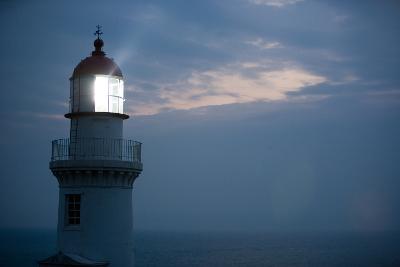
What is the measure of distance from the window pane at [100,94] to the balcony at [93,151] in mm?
815

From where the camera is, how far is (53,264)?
13.5 meters

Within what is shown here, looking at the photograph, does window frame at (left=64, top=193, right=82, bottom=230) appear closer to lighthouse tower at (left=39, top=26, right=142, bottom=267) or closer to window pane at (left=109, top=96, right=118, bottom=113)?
lighthouse tower at (left=39, top=26, right=142, bottom=267)

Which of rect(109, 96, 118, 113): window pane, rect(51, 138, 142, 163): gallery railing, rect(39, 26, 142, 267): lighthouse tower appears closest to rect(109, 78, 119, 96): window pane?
rect(39, 26, 142, 267): lighthouse tower

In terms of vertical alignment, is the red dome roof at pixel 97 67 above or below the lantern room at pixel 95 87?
above

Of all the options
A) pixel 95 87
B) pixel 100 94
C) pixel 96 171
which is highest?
pixel 95 87

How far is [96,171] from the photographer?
13.9m

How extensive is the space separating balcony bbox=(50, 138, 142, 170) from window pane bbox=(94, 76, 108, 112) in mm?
Result: 815

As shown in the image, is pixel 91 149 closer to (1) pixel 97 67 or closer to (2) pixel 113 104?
(2) pixel 113 104

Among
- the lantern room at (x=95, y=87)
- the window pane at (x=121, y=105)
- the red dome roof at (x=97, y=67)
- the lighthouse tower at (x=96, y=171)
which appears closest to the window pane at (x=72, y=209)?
the lighthouse tower at (x=96, y=171)

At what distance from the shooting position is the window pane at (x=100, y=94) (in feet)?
46.7

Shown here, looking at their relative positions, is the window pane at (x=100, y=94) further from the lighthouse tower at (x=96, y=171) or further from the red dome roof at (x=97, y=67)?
the red dome roof at (x=97, y=67)

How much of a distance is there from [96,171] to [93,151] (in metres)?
0.59

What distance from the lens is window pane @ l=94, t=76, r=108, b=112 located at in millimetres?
14234

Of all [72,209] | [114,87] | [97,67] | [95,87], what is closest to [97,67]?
[97,67]
